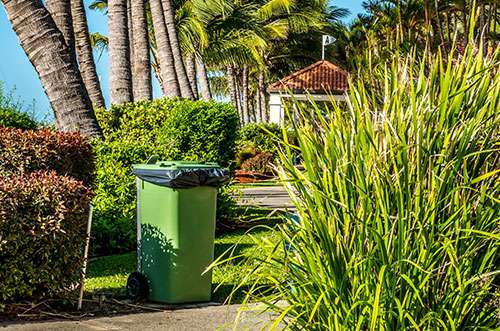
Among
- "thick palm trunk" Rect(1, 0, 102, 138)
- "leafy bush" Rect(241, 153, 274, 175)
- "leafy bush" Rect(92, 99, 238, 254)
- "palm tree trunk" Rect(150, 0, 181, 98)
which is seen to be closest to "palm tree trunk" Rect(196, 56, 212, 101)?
"leafy bush" Rect(241, 153, 274, 175)

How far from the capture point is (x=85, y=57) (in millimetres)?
12938

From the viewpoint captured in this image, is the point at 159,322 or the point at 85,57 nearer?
the point at 159,322

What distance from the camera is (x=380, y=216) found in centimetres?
313

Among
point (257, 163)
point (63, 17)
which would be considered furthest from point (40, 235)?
point (257, 163)

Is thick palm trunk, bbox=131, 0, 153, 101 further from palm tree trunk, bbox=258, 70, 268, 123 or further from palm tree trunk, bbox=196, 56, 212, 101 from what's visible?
palm tree trunk, bbox=258, 70, 268, 123

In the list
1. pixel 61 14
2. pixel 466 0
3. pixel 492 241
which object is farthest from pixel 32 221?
pixel 466 0

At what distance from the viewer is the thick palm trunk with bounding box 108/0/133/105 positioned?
1316cm

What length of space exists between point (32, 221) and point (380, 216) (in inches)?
128

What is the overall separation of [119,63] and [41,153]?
633cm

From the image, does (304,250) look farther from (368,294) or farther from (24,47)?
(24,47)

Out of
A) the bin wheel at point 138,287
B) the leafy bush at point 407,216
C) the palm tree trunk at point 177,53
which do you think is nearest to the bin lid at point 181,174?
the bin wheel at point 138,287

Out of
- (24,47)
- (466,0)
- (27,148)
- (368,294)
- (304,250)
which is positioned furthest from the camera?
(466,0)

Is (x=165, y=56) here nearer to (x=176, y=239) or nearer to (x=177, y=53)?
(x=177, y=53)

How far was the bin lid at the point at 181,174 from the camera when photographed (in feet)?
19.9
